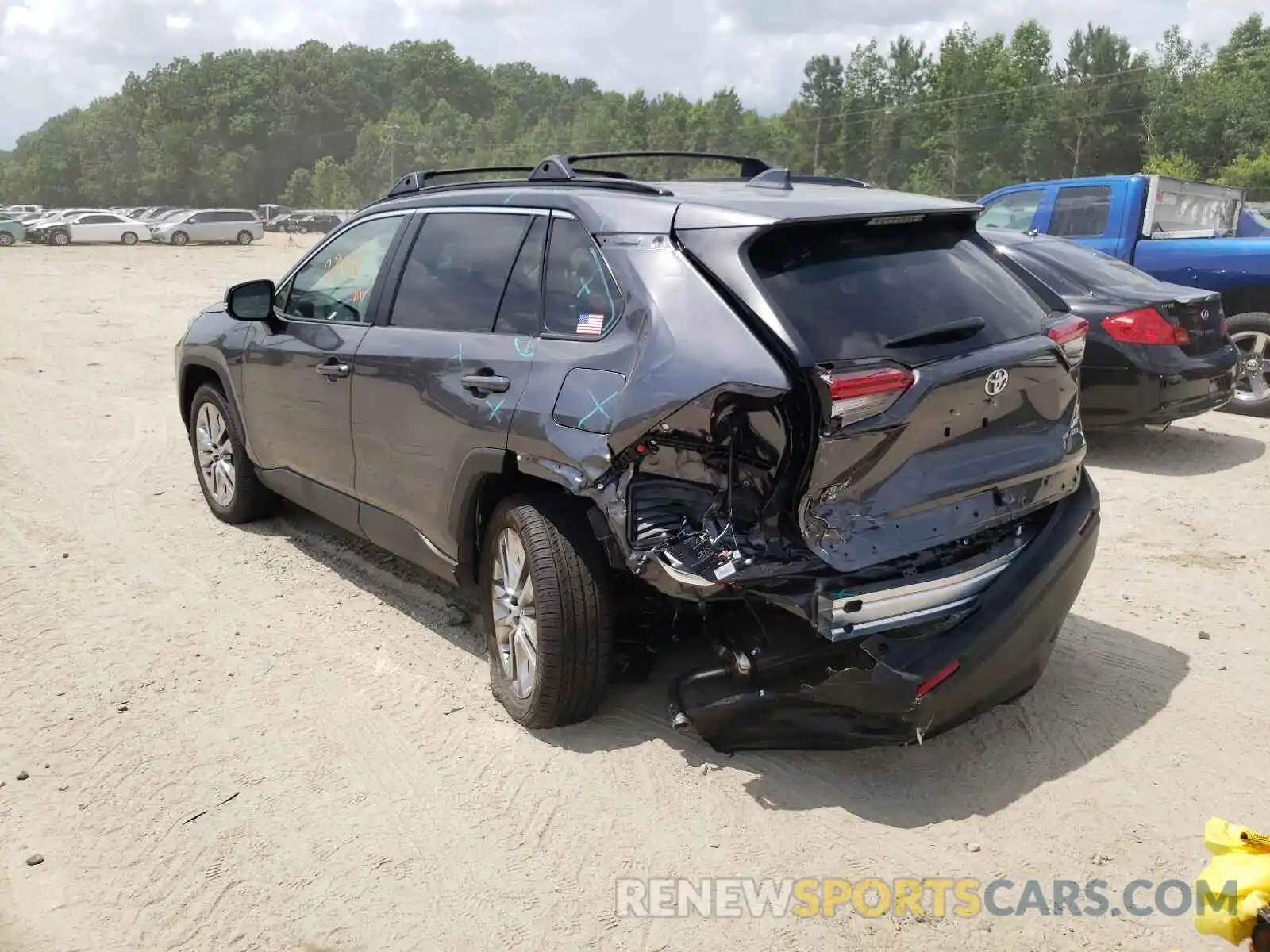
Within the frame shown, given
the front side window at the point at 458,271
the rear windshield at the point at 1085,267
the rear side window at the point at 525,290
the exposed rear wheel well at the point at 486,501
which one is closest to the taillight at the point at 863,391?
the exposed rear wheel well at the point at 486,501

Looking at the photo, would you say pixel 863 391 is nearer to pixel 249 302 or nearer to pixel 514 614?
pixel 514 614

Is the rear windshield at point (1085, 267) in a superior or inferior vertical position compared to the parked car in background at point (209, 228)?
superior

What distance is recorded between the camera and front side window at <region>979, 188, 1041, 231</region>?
10.9 metres

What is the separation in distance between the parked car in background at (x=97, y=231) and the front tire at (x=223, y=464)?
4454 cm

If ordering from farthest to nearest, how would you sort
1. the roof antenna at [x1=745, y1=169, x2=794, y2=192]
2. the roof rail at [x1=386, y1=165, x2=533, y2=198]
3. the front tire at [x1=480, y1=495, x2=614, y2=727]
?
the roof rail at [x1=386, y1=165, x2=533, y2=198] < the roof antenna at [x1=745, y1=169, x2=794, y2=192] < the front tire at [x1=480, y1=495, x2=614, y2=727]

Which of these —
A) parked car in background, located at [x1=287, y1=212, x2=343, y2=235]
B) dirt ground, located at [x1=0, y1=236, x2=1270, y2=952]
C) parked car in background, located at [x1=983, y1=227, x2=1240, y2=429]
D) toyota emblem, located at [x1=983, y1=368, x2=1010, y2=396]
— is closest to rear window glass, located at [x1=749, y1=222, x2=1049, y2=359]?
toyota emblem, located at [x1=983, y1=368, x2=1010, y2=396]

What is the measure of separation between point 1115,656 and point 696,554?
2.17 m

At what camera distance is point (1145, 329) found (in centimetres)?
754

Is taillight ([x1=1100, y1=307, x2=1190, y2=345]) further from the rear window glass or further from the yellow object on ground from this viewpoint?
the yellow object on ground

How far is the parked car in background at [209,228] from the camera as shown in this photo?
154 ft

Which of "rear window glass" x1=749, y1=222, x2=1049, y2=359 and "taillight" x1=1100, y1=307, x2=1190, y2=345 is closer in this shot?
"rear window glass" x1=749, y1=222, x2=1049, y2=359

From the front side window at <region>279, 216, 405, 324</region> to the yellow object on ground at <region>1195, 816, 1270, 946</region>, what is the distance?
383 centimetres

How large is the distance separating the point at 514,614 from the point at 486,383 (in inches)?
33.1
